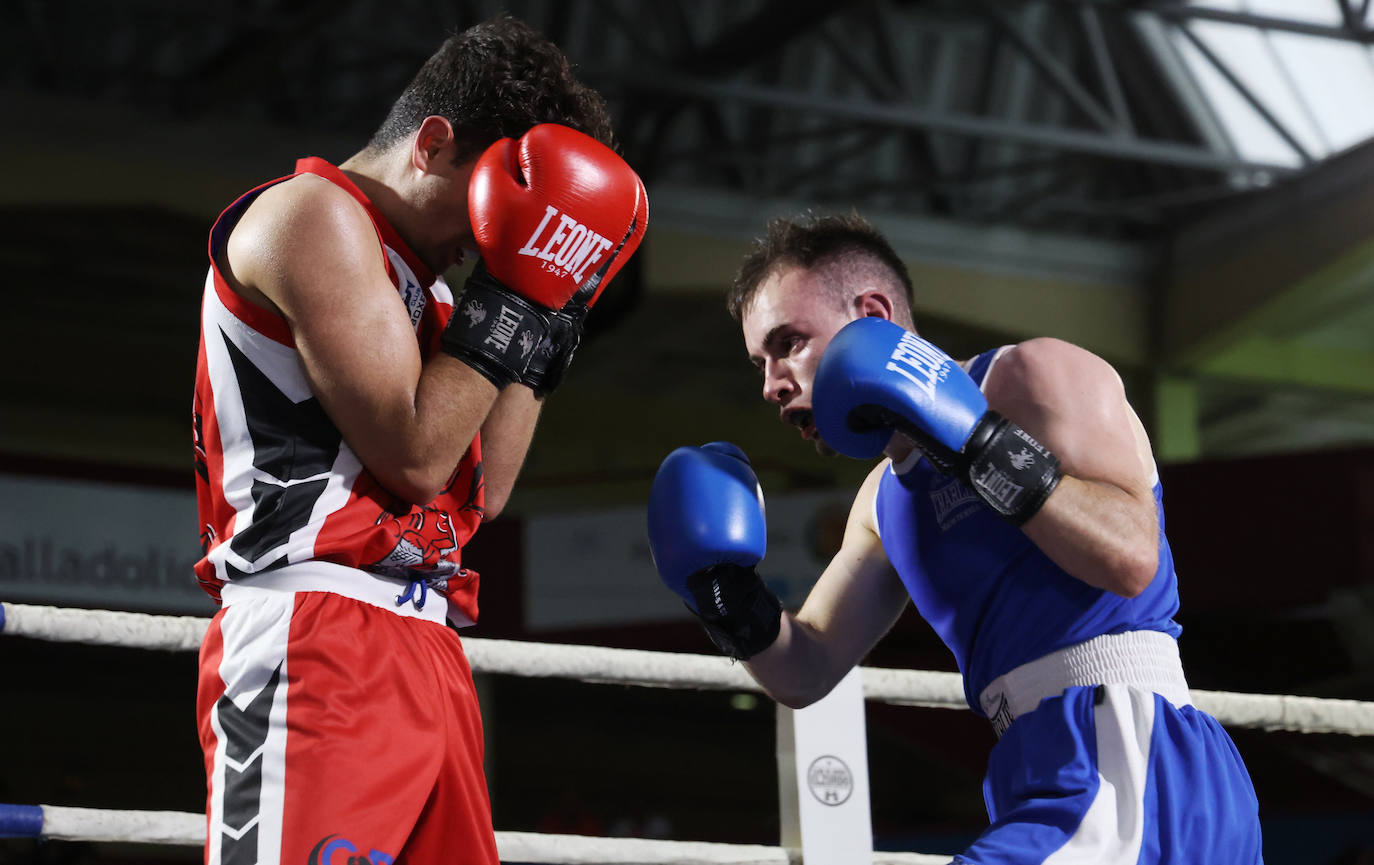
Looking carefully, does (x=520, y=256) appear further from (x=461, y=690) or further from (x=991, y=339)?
(x=991, y=339)

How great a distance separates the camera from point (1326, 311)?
31.7 ft

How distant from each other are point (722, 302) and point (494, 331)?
789 centimetres

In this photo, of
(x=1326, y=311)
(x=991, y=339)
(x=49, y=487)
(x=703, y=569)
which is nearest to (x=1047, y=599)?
(x=703, y=569)

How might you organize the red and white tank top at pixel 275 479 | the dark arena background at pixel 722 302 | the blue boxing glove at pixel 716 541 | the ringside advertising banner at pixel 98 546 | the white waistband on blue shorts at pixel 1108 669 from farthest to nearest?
the dark arena background at pixel 722 302
the ringside advertising banner at pixel 98 546
the blue boxing glove at pixel 716 541
the white waistband on blue shorts at pixel 1108 669
the red and white tank top at pixel 275 479

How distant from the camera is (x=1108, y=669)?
162 centimetres

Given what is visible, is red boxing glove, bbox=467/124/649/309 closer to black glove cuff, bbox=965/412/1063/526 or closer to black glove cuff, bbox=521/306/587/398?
black glove cuff, bbox=521/306/587/398

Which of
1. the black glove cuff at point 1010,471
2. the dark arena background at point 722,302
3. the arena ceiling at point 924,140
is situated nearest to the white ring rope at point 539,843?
the black glove cuff at point 1010,471

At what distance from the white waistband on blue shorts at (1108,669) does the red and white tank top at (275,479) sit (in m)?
0.71

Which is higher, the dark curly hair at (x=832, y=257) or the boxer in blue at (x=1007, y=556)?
the dark curly hair at (x=832, y=257)

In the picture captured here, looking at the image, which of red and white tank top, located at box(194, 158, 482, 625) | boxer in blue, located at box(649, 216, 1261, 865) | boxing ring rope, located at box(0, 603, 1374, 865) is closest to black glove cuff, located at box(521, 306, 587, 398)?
red and white tank top, located at box(194, 158, 482, 625)

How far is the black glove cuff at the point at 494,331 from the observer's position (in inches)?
54.8

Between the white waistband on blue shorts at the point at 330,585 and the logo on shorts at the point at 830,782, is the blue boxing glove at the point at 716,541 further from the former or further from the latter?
the white waistband on blue shorts at the point at 330,585

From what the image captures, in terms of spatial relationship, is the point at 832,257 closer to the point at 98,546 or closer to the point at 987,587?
the point at 987,587

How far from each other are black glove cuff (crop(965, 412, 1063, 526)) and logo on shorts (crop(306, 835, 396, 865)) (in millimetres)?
734
